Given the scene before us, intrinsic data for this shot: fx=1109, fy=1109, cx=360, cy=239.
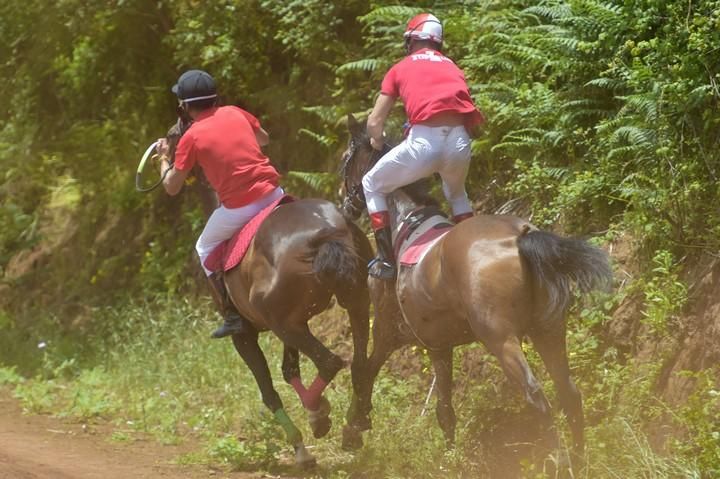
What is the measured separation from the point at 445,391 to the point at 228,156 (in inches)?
98.0

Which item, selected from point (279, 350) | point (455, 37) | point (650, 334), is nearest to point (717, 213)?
point (650, 334)

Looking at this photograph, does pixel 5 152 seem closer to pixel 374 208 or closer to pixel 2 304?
pixel 2 304

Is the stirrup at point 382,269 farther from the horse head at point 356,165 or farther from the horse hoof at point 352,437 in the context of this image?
the horse hoof at point 352,437

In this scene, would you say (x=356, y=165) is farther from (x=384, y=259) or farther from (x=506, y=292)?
(x=506, y=292)

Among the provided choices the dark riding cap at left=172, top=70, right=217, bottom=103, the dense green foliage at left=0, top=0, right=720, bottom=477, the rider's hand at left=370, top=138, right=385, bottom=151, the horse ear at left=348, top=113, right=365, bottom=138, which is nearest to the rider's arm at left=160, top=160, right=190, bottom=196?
the dark riding cap at left=172, top=70, right=217, bottom=103

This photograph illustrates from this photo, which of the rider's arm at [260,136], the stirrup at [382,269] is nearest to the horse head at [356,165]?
the stirrup at [382,269]

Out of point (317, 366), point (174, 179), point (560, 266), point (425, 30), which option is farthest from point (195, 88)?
point (560, 266)

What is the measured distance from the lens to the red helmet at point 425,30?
8.01 meters

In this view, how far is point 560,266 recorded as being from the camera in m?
6.63

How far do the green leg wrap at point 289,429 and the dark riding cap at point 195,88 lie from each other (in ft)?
8.68

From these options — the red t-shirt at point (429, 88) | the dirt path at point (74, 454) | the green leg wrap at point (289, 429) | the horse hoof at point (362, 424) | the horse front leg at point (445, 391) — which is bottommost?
the dirt path at point (74, 454)

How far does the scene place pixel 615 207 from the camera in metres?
9.13

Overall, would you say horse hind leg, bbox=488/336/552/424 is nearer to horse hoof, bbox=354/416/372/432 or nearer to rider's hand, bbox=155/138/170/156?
horse hoof, bbox=354/416/372/432

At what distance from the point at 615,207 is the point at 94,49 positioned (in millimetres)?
8386
